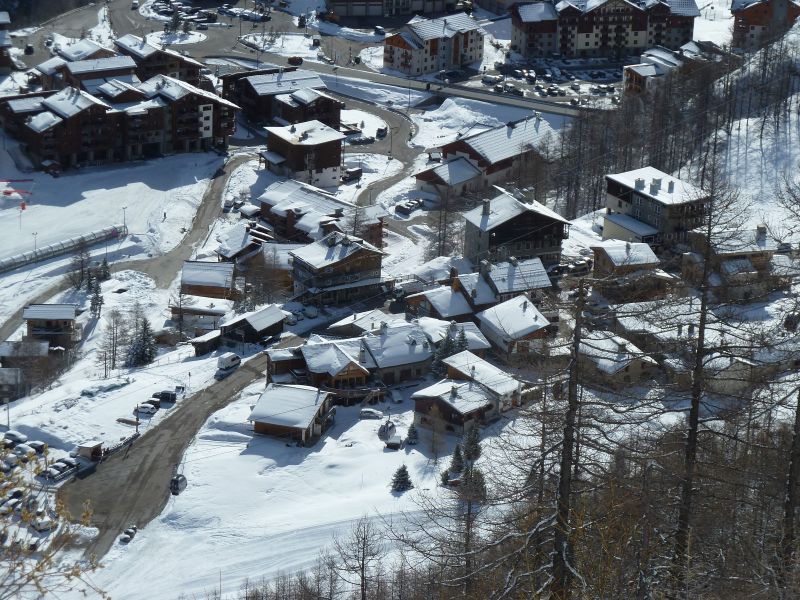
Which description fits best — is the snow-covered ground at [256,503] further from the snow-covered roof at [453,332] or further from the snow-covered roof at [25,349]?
the snow-covered roof at [25,349]

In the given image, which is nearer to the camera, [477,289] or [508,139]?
[477,289]

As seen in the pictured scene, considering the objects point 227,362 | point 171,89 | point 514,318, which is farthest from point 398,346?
point 171,89

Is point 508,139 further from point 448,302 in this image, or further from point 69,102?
point 69,102

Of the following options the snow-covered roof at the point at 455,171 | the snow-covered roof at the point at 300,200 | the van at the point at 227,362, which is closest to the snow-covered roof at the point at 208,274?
the snow-covered roof at the point at 300,200

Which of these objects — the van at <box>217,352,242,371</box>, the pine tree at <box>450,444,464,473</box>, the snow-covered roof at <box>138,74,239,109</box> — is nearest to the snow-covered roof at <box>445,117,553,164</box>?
the snow-covered roof at <box>138,74,239,109</box>

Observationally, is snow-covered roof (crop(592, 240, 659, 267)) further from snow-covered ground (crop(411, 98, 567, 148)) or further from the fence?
the fence

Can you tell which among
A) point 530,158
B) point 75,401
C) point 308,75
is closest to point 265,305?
point 75,401

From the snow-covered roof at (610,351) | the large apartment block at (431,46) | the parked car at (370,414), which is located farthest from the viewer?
the large apartment block at (431,46)
